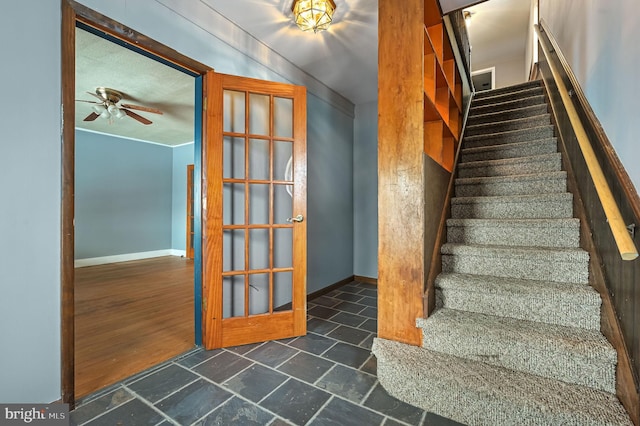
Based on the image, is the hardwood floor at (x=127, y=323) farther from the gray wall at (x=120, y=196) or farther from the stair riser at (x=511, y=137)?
the stair riser at (x=511, y=137)

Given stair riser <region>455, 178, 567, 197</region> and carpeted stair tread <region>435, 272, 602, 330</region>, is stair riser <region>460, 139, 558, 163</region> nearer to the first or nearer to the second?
stair riser <region>455, 178, 567, 197</region>

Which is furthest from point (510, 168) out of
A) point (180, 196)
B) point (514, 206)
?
point (180, 196)

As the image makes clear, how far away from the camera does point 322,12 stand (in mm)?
2031

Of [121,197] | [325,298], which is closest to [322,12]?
[325,298]

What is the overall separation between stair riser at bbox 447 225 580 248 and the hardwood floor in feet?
7.31

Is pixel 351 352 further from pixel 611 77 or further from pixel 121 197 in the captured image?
pixel 121 197

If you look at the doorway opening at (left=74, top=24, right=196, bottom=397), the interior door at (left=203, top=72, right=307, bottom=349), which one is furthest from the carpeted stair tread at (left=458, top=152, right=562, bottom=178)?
the doorway opening at (left=74, top=24, right=196, bottom=397)

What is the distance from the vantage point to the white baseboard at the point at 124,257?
5172 millimetres

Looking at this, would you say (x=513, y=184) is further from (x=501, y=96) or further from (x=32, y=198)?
(x=32, y=198)

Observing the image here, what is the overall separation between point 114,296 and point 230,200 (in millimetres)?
2260

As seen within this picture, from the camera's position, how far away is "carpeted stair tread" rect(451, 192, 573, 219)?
2.02m

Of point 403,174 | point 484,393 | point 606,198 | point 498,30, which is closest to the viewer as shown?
point 606,198

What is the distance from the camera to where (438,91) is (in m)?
2.56

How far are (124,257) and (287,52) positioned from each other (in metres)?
5.28
